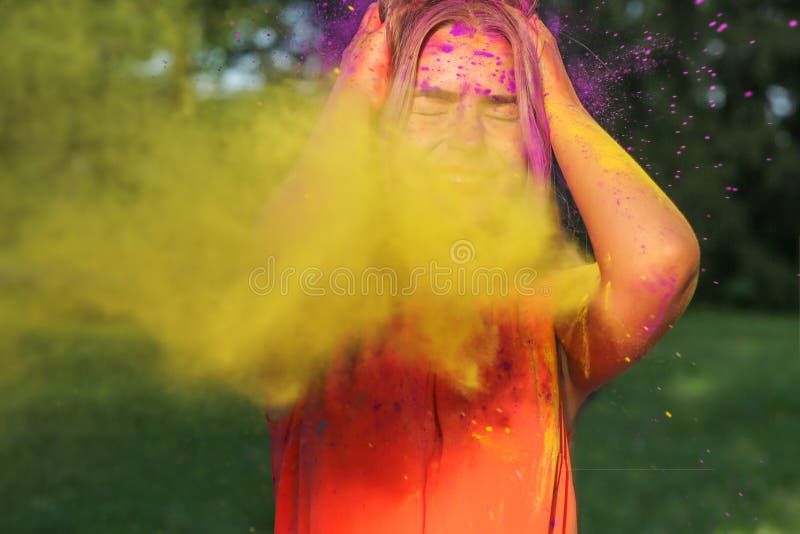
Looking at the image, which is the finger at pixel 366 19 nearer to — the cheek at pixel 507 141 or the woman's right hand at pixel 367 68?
the woman's right hand at pixel 367 68

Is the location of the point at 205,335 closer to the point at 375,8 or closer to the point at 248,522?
the point at 375,8

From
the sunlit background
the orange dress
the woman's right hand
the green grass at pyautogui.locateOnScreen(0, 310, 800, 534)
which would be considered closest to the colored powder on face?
the woman's right hand

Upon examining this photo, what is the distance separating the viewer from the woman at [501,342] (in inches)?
51.6

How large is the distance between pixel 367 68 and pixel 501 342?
0.51m

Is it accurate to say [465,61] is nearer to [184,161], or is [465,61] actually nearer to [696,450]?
[184,161]

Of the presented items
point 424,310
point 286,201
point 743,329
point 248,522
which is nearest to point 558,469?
point 424,310

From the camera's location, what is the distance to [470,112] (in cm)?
Result: 138

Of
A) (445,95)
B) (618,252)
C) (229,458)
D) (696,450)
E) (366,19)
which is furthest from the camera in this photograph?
(696,450)

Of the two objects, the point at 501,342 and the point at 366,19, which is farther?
the point at 366,19

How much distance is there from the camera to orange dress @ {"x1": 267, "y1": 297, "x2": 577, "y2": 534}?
1.33 m

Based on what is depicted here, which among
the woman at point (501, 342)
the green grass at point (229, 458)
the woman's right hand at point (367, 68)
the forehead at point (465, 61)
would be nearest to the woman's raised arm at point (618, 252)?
the woman at point (501, 342)

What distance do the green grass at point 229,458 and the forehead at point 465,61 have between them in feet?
6.61

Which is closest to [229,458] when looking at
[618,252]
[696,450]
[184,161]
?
[696,450]

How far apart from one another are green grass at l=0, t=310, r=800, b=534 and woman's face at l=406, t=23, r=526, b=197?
2.01m
